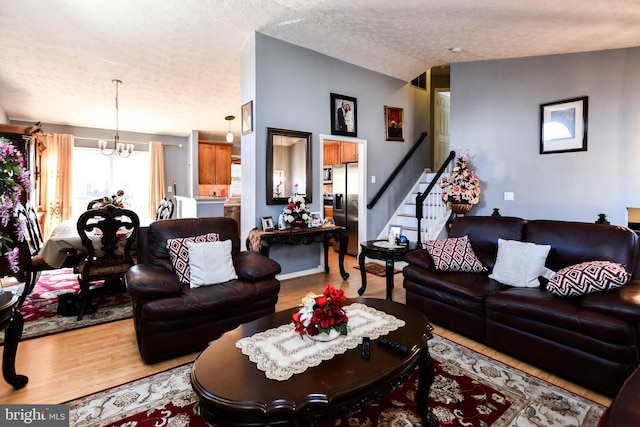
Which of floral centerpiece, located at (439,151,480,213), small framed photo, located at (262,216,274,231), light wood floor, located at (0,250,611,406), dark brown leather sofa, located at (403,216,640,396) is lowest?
light wood floor, located at (0,250,611,406)

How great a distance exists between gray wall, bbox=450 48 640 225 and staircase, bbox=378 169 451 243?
1.99ft

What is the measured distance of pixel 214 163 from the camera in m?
8.41

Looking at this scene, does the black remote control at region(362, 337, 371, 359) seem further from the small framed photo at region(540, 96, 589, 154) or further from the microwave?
the microwave

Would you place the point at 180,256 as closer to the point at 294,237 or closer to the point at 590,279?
the point at 294,237

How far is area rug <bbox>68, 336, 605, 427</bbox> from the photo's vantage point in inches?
66.4

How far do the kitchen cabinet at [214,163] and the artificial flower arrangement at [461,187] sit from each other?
584 centimetres

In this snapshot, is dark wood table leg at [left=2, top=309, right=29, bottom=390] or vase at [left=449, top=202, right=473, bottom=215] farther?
vase at [left=449, top=202, right=473, bottom=215]

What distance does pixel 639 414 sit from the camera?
1.00 meters

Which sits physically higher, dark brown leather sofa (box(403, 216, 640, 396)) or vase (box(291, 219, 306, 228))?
vase (box(291, 219, 306, 228))

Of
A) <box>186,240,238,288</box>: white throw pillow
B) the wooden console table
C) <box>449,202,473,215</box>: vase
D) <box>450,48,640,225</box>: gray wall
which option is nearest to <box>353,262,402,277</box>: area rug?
the wooden console table

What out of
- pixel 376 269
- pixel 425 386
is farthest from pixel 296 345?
pixel 376 269

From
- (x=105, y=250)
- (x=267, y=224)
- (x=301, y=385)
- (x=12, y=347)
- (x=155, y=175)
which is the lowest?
(x=12, y=347)

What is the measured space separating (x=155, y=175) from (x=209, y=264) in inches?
249

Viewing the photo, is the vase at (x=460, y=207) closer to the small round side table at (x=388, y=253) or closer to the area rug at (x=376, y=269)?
the area rug at (x=376, y=269)
